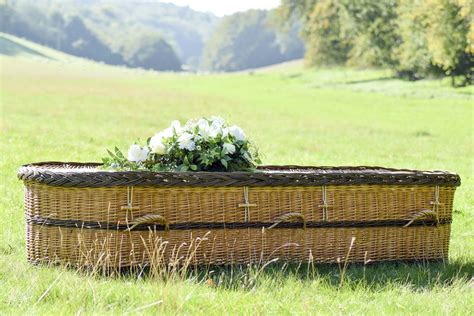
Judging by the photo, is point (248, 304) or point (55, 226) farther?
point (55, 226)

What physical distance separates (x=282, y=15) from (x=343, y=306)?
86271 millimetres

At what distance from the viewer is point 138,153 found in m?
6.71

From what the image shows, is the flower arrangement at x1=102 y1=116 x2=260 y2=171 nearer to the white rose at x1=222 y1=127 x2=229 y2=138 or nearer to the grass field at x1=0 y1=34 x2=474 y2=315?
the white rose at x1=222 y1=127 x2=229 y2=138

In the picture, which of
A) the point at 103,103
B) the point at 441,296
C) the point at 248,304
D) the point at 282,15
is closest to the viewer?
the point at 248,304

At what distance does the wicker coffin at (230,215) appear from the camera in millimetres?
6227

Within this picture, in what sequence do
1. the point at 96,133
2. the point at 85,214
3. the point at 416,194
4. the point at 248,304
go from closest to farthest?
the point at 248,304, the point at 85,214, the point at 416,194, the point at 96,133

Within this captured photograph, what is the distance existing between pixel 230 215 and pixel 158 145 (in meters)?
0.82

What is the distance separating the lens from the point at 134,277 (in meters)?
5.94

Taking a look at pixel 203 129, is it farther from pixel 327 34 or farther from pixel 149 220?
pixel 327 34

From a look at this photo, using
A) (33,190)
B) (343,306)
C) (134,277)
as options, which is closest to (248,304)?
(343,306)

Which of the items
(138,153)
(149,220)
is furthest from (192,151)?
(149,220)

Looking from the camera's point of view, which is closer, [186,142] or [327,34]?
[186,142]

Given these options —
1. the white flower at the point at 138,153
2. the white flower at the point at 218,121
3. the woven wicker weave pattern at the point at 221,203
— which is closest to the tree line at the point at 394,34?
the woven wicker weave pattern at the point at 221,203

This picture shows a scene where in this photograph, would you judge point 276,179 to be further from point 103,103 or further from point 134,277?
point 103,103
